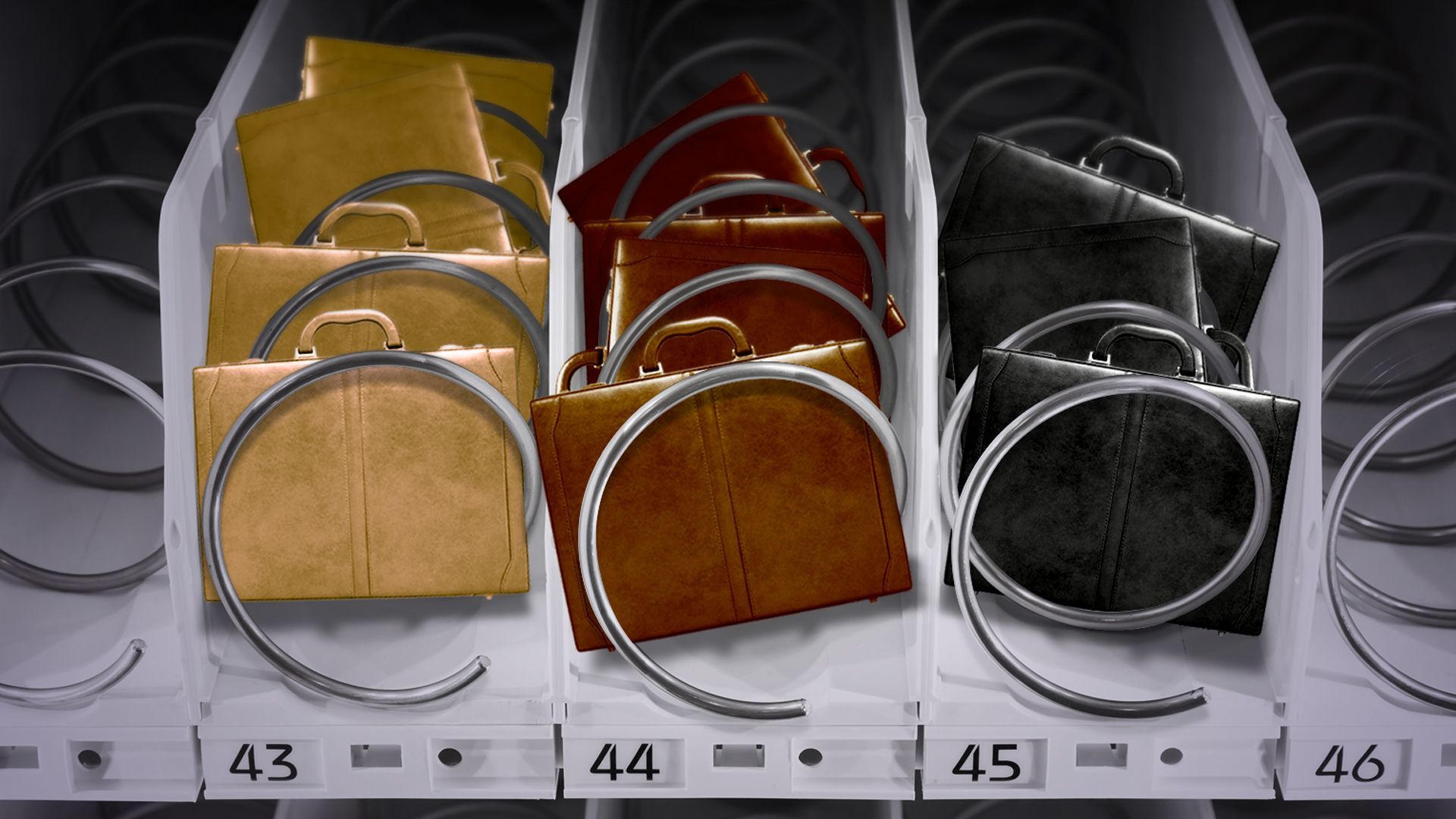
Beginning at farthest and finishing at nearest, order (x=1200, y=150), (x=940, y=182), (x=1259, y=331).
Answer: (x=940, y=182)
(x=1200, y=150)
(x=1259, y=331)

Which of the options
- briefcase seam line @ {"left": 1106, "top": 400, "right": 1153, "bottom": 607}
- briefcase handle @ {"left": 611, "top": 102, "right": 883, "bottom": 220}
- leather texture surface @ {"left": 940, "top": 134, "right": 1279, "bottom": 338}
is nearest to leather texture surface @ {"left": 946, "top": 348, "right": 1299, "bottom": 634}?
briefcase seam line @ {"left": 1106, "top": 400, "right": 1153, "bottom": 607}

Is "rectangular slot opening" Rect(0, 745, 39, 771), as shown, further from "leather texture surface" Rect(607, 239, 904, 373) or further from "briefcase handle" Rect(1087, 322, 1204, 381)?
"briefcase handle" Rect(1087, 322, 1204, 381)

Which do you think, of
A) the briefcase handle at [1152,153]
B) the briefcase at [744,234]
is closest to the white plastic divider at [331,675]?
the briefcase at [744,234]

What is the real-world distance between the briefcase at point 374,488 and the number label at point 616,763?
7.8 inches

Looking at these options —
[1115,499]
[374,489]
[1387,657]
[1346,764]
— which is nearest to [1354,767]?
[1346,764]

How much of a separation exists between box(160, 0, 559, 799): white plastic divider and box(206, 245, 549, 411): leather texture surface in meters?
0.06

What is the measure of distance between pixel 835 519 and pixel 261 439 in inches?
23.1

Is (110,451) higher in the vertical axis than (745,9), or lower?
lower

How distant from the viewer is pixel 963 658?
1.20 metres

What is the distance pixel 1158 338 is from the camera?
1.17 m

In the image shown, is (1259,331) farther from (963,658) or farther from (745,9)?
(745,9)

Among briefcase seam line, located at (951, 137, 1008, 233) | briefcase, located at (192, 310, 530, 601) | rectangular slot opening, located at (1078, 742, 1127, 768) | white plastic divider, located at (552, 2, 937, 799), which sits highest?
briefcase seam line, located at (951, 137, 1008, 233)

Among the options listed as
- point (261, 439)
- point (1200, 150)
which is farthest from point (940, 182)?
point (261, 439)

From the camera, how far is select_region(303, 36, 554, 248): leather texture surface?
5.16 ft
